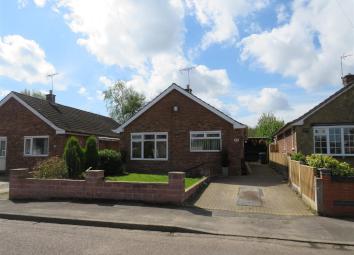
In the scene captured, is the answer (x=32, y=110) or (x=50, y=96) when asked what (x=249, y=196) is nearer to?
(x=32, y=110)

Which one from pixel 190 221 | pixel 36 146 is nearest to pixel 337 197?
pixel 190 221

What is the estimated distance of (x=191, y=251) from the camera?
6.71m

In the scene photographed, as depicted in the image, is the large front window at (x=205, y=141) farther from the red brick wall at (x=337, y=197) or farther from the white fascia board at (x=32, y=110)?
the red brick wall at (x=337, y=197)

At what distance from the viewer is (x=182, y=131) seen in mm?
21078

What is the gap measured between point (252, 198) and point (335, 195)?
332 cm

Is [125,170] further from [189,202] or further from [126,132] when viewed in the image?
[189,202]

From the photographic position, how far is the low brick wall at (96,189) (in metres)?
11.3

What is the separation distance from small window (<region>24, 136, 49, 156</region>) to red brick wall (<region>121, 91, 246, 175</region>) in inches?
204

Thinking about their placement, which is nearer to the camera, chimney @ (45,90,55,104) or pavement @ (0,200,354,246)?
pavement @ (0,200,354,246)

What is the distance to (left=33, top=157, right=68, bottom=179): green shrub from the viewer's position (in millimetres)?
14102

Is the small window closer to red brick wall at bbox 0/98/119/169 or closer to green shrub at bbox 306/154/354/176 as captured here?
red brick wall at bbox 0/98/119/169

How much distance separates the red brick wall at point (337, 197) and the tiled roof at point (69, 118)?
17.1m

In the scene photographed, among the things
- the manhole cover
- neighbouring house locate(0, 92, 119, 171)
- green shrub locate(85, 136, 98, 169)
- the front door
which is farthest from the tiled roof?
the manhole cover

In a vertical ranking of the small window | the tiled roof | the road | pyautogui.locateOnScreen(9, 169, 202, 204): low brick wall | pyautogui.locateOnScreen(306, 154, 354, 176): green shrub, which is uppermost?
the tiled roof
